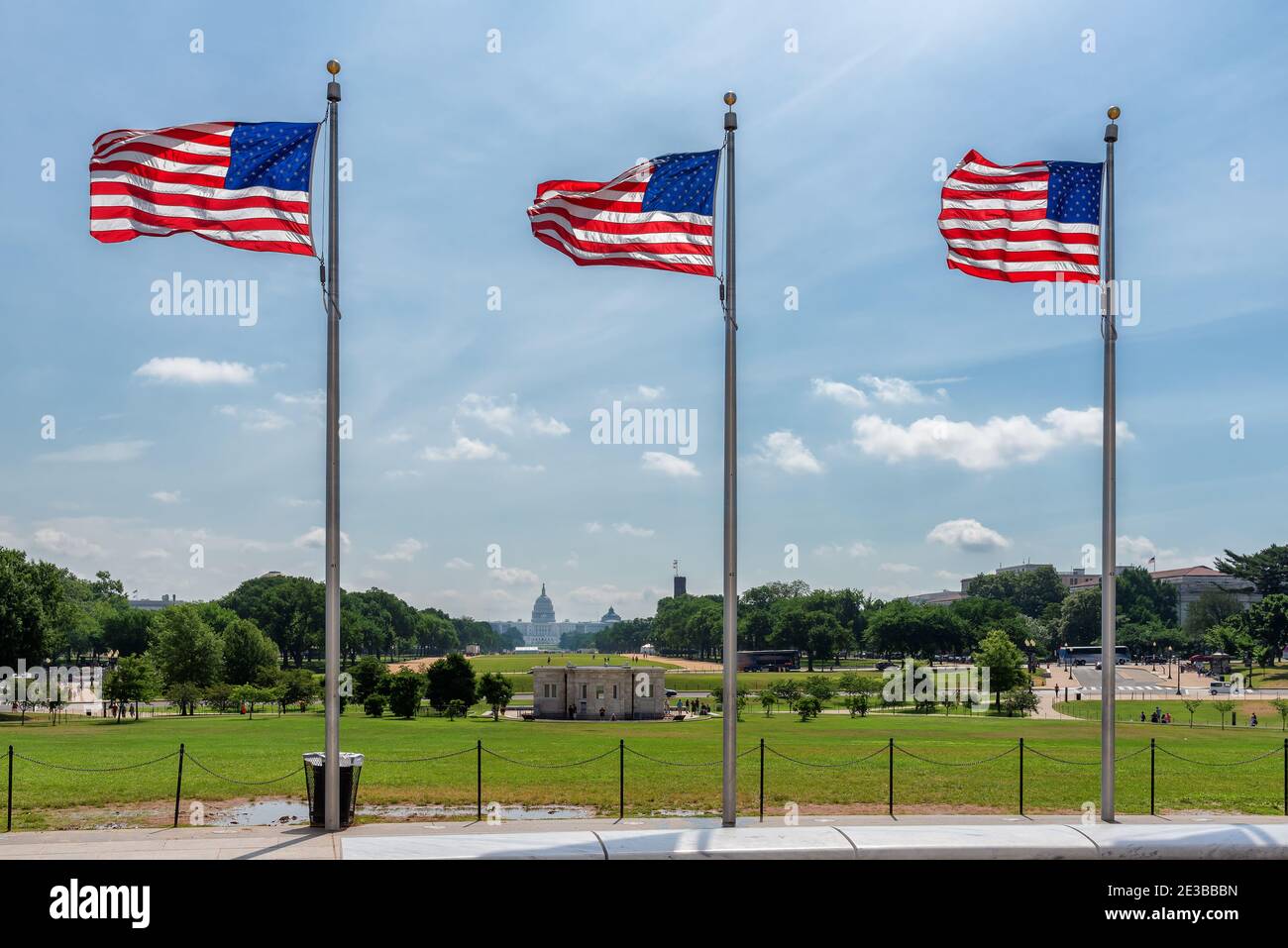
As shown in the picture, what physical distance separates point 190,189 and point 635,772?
55.8 ft

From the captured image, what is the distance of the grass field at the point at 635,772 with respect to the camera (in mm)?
19781

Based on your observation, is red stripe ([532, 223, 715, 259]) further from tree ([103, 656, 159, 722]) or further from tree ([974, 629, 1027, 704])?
tree ([974, 629, 1027, 704])

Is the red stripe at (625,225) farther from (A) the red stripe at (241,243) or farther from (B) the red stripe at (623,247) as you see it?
(A) the red stripe at (241,243)

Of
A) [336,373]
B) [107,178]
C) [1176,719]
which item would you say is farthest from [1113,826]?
[1176,719]

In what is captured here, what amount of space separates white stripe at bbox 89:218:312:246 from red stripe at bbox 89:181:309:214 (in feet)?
1.08

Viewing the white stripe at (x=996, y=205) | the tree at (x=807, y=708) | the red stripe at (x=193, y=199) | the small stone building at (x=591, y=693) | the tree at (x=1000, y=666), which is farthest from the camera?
the tree at (x=1000, y=666)

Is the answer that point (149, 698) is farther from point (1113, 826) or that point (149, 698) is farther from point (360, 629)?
point (360, 629)

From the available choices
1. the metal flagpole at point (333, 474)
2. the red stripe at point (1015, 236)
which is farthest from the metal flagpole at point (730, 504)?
the metal flagpole at point (333, 474)

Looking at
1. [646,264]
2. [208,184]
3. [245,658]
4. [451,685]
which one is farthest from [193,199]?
[245,658]

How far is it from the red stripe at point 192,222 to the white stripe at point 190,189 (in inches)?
12.6

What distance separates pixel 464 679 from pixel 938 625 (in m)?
98.9

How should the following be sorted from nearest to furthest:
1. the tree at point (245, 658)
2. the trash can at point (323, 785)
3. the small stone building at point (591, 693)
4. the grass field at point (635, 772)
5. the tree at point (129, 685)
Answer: the trash can at point (323, 785) → the grass field at point (635, 772) → the tree at point (129, 685) → the small stone building at point (591, 693) → the tree at point (245, 658)

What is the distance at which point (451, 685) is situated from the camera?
65.5 m

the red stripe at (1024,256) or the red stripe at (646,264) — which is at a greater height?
the red stripe at (1024,256)
